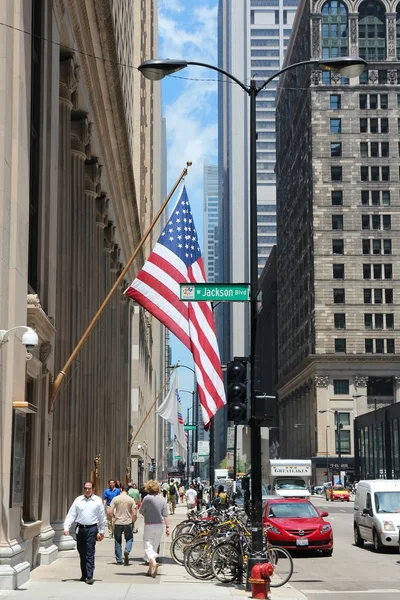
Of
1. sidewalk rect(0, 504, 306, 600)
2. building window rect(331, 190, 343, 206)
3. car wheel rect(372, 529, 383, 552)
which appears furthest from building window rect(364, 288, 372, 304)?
sidewalk rect(0, 504, 306, 600)

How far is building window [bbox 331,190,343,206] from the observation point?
120750 mm

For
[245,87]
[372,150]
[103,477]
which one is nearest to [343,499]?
[103,477]

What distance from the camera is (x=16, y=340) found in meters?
17.7

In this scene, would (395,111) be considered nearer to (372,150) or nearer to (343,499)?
(372,150)

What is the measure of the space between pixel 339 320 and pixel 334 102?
27860 millimetres

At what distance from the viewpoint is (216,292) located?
1972 centimetres

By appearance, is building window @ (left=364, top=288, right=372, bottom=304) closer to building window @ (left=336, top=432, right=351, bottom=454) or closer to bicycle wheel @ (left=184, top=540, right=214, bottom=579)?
building window @ (left=336, top=432, right=351, bottom=454)

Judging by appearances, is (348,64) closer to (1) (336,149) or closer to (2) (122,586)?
(2) (122,586)

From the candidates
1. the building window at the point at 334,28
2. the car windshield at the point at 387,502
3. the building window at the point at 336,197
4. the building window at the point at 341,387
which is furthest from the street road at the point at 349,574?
the building window at the point at 334,28

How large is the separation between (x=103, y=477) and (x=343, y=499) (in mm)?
44618

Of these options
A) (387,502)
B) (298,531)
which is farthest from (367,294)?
(298,531)

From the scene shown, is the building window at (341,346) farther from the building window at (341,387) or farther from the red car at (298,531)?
the red car at (298,531)

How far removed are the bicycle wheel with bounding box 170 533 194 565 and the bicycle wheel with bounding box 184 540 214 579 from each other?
278 cm

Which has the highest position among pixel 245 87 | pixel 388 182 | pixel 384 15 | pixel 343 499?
pixel 384 15
